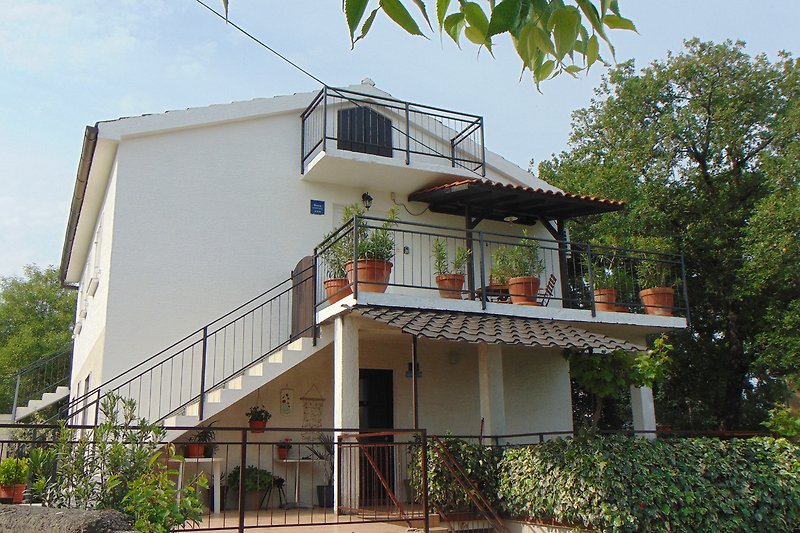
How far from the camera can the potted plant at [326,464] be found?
37.8 ft

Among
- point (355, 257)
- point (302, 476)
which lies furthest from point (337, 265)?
point (302, 476)

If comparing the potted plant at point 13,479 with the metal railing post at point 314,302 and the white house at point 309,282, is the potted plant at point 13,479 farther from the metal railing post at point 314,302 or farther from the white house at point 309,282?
the metal railing post at point 314,302

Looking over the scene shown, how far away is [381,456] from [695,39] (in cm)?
1495

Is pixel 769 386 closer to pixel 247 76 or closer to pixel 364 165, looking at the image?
pixel 364 165

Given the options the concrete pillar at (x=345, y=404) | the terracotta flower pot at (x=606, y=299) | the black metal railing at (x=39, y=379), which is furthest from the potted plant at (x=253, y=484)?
the black metal railing at (x=39, y=379)

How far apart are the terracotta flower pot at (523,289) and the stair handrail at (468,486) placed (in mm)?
3276

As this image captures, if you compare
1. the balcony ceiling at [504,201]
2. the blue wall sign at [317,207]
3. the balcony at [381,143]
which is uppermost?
the balcony at [381,143]

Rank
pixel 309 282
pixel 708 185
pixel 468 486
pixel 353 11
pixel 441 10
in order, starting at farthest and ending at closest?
pixel 708 185
pixel 309 282
pixel 468 486
pixel 441 10
pixel 353 11

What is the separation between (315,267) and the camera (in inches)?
463

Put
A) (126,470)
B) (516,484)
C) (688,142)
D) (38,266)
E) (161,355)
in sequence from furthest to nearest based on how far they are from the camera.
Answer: (38,266), (688,142), (161,355), (516,484), (126,470)

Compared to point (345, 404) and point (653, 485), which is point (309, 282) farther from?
point (653, 485)

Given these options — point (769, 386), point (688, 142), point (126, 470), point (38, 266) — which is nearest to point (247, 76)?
point (126, 470)

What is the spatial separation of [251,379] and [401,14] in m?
8.99

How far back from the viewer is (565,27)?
8.74 ft
